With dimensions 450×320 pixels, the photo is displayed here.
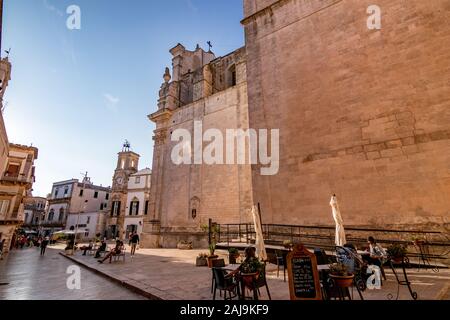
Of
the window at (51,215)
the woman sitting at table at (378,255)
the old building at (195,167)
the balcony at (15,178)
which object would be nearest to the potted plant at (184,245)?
the old building at (195,167)

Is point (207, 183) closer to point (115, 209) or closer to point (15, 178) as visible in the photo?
point (15, 178)

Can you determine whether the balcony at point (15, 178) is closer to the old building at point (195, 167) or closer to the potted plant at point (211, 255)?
the old building at point (195, 167)

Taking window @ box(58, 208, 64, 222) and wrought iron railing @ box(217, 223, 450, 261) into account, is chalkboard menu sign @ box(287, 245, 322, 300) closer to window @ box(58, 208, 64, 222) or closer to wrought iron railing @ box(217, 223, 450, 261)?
wrought iron railing @ box(217, 223, 450, 261)

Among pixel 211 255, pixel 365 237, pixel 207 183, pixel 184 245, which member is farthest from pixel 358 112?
pixel 184 245

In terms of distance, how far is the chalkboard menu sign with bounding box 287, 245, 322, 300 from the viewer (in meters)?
3.95

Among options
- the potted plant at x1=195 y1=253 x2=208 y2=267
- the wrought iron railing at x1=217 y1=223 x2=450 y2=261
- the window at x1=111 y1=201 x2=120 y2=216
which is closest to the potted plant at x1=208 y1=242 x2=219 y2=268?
the potted plant at x1=195 y1=253 x2=208 y2=267

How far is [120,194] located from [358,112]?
128 ft

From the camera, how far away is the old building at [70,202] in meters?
44.0

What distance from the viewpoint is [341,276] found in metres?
3.84

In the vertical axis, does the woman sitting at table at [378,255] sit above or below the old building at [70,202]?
below

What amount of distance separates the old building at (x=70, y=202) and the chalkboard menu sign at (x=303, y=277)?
151 feet

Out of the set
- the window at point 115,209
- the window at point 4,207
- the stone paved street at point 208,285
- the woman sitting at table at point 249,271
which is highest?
the window at point 115,209

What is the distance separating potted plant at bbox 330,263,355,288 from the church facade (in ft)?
21.1
